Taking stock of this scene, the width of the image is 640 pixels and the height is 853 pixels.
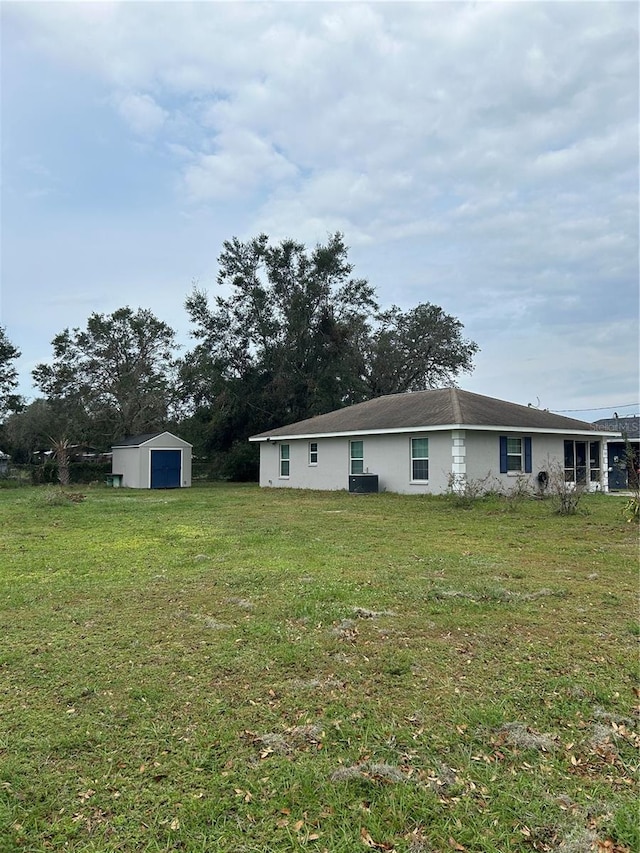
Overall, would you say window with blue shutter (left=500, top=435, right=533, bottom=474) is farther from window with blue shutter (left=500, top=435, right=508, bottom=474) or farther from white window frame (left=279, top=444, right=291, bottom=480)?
white window frame (left=279, top=444, right=291, bottom=480)

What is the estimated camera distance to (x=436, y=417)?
16312mm

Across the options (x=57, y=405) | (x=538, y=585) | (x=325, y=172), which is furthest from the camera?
A: (x=57, y=405)

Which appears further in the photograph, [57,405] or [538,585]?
[57,405]

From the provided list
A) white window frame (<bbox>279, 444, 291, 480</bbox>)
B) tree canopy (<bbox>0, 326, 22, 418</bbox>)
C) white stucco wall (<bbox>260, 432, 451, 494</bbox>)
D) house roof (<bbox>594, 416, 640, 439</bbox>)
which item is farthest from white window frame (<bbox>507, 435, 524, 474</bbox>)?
tree canopy (<bbox>0, 326, 22, 418</bbox>)

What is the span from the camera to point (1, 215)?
46.8ft

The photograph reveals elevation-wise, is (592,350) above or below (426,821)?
above

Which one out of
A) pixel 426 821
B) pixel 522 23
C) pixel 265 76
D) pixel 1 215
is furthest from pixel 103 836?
pixel 1 215

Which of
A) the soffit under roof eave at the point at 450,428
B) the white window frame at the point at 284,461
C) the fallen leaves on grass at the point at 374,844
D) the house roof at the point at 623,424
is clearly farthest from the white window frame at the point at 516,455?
the fallen leaves on grass at the point at 374,844

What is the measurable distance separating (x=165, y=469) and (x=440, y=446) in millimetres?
14137

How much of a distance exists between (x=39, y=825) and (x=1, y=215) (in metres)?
15.9

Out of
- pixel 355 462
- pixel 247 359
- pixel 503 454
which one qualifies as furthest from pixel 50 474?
pixel 503 454

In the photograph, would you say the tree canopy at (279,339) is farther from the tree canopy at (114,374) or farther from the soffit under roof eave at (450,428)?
the soffit under roof eave at (450,428)

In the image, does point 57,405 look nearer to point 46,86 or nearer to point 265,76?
point 46,86

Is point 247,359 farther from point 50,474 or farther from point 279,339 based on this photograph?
point 50,474
